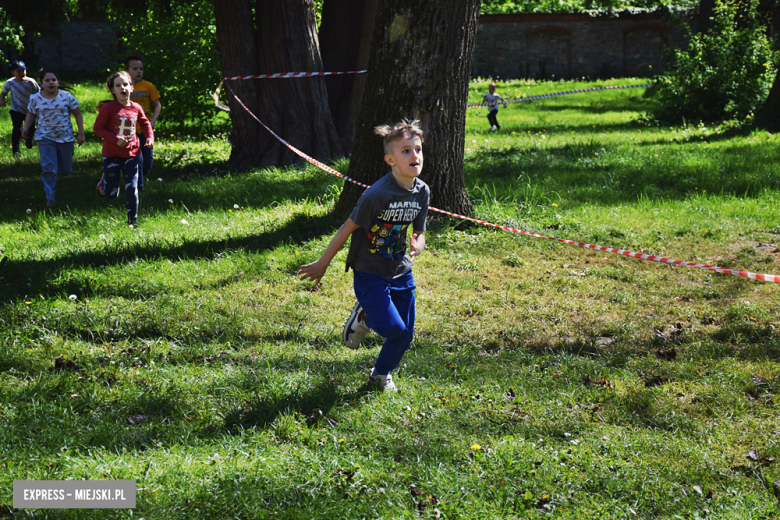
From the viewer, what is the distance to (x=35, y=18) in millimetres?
10094

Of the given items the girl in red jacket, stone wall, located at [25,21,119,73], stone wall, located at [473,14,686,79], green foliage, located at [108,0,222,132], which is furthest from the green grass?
stone wall, located at [473,14,686,79]

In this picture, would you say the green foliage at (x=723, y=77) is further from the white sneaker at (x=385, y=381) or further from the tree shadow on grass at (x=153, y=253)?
the white sneaker at (x=385, y=381)

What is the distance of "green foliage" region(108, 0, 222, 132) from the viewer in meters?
14.2

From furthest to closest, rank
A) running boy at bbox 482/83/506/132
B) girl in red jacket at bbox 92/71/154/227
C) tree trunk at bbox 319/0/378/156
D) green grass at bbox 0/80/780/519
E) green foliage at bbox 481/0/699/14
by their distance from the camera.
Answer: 1. green foliage at bbox 481/0/699/14
2. running boy at bbox 482/83/506/132
3. tree trunk at bbox 319/0/378/156
4. girl in red jacket at bbox 92/71/154/227
5. green grass at bbox 0/80/780/519

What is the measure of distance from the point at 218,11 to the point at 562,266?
6.74 meters

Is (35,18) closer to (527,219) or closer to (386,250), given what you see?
(527,219)

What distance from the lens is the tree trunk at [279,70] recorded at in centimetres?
994

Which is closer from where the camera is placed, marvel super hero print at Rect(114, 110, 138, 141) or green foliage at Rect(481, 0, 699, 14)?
marvel super hero print at Rect(114, 110, 138, 141)

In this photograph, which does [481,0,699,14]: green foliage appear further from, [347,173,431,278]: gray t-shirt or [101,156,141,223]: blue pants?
[347,173,431,278]: gray t-shirt

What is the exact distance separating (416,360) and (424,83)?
10.4ft

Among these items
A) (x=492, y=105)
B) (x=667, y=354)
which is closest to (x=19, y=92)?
(x=492, y=105)

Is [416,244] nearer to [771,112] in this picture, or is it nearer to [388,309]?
[388,309]

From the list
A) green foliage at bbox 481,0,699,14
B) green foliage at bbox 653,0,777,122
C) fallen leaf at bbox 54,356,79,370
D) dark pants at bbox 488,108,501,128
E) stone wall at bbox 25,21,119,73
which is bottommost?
fallen leaf at bbox 54,356,79,370

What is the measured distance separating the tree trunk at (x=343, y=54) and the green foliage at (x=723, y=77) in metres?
8.44
